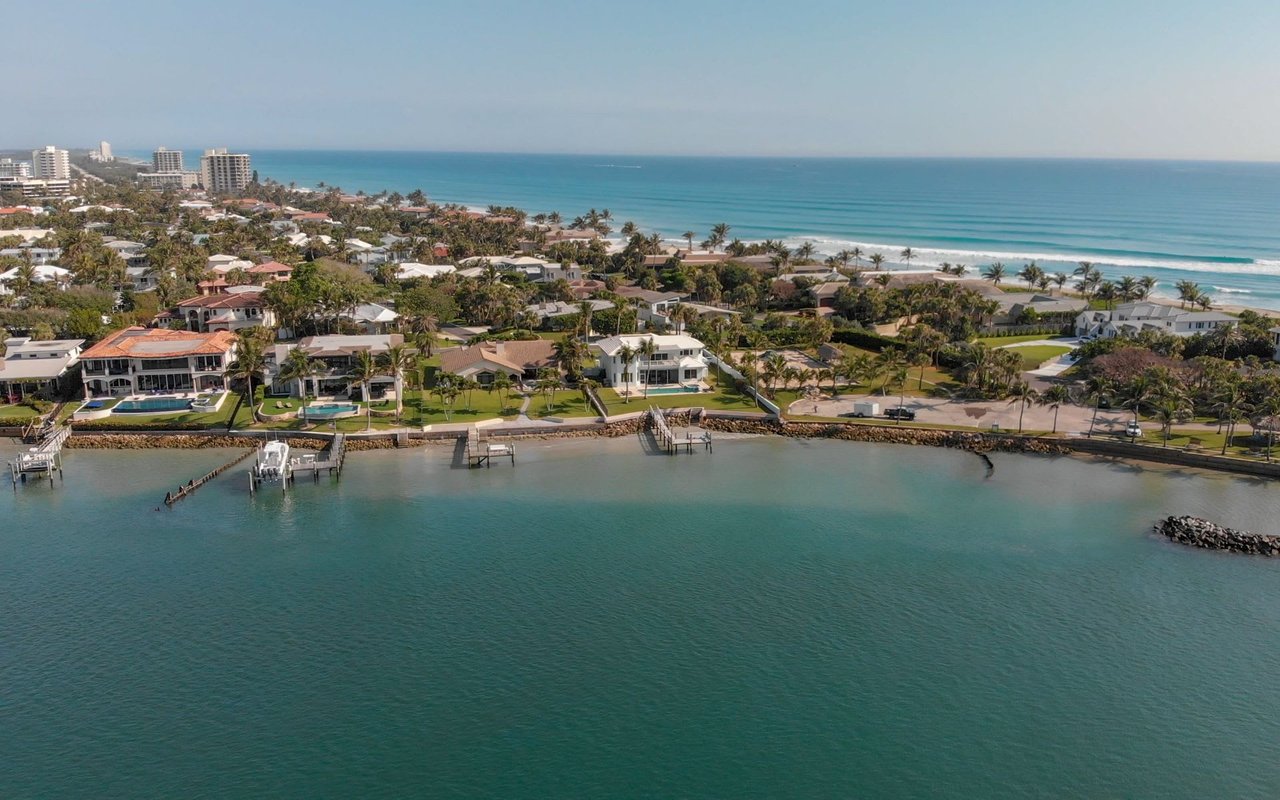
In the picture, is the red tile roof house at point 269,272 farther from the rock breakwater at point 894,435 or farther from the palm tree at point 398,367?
the rock breakwater at point 894,435

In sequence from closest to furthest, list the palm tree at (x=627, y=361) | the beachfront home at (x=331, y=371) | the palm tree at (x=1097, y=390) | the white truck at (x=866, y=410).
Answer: the palm tree at (x=1097, y=390) < the white truck at (x=866, y=410) < the beachfront home at (x=331, y=371) < the palm tree at (x=627, y=361)

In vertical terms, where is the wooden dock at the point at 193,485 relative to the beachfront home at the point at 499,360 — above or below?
below

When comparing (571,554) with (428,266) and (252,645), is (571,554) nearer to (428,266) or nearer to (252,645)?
(252,645)

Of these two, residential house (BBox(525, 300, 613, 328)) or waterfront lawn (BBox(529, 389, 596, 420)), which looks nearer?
waterfront lawn (BBox(529, 389, 596, 420))

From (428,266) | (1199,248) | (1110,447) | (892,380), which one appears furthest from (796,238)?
(1110,447)

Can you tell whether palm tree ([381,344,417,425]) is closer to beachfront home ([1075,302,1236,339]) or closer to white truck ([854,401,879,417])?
white truck ([854,401,879,417])

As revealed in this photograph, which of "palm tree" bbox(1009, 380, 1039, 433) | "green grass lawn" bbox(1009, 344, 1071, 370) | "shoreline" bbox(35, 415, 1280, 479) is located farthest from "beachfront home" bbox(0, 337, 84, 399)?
"green grass lawn" bbox(1009, 344, 1071, 370)

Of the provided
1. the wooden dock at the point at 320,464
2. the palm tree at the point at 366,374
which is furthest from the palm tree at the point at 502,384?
the wooden dock at the point at 320,464
